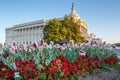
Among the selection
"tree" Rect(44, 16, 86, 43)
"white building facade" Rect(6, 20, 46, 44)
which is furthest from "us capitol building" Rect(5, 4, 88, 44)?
"tree" Rect(44, 16, 86, 43)

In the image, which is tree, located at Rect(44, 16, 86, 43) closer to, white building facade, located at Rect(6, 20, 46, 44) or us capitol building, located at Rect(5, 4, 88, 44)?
us capitol building, located at Rect(5, 4, 88, 44)

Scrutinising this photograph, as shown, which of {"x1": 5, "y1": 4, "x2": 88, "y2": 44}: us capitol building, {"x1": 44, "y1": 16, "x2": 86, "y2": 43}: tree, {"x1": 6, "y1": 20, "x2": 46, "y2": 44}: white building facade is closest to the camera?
{"x1": 44, "y1": 16, "x2": 86, "y2": 43}: tree

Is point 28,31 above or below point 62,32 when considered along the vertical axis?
above

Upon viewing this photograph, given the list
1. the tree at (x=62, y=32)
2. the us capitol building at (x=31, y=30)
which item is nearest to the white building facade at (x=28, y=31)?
the us capitol building at (x=31, y=30)

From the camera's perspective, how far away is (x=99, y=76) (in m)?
9.72

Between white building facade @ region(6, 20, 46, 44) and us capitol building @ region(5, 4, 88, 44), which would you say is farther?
white building facade @ region(6, 20, 46, 44)

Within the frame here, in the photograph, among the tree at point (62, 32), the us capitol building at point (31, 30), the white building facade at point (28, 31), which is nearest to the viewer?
the tree at point (62, 32)

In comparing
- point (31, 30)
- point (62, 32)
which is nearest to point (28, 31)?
point (31, 30)

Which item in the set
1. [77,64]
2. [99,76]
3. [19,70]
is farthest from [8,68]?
[99,76]

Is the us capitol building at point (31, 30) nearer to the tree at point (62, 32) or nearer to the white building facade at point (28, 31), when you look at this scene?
the white building facade at point (28, 31)

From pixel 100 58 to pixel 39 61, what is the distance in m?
4.81

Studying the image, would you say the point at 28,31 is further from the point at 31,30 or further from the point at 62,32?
the point at 62,32

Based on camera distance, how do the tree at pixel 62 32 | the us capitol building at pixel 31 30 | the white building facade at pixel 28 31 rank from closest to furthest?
the tree at pixel 62 32
the us capitol building at pixel 31 30
the white building facade at pixel 28 31

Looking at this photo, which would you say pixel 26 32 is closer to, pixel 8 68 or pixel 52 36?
pixel 52 36
